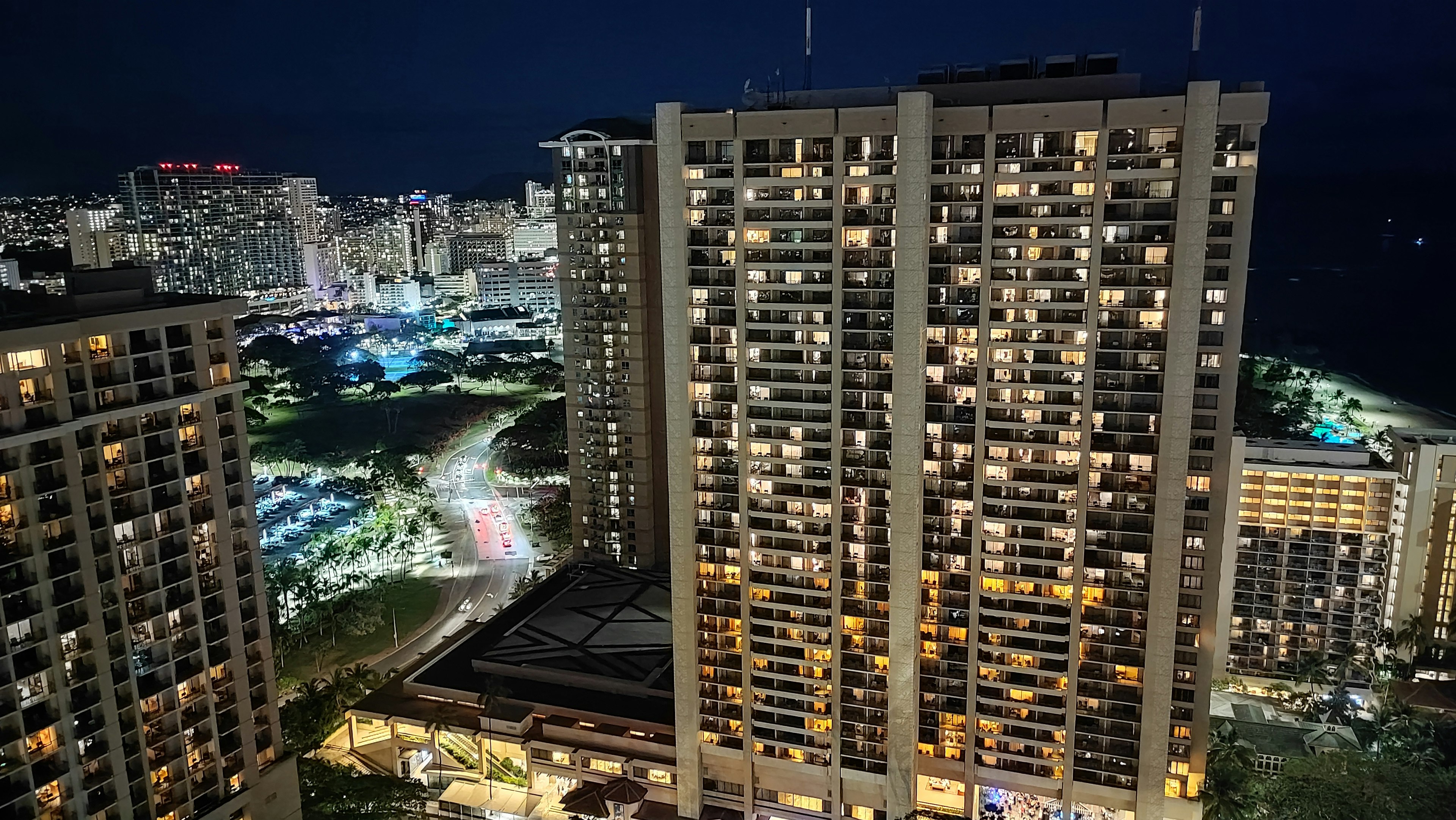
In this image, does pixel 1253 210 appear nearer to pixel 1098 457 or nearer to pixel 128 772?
pixel 1098 457

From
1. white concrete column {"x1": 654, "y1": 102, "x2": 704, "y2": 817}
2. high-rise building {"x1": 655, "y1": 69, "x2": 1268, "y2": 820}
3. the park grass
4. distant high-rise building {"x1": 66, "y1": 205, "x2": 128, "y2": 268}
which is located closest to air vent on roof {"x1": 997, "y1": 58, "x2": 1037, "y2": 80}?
high-rise building {"x1": 655, "y1": 69, "x2": 1268, "y2": 820}

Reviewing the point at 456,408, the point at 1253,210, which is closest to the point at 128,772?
the point at 1253,210

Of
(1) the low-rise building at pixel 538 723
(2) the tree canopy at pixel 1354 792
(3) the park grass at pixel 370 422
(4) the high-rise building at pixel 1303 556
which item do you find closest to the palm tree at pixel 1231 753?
(2) the tree canopy at pixel 1354 792

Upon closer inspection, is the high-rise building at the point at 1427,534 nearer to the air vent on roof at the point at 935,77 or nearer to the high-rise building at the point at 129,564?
the air vent on roof at the point at 935,77

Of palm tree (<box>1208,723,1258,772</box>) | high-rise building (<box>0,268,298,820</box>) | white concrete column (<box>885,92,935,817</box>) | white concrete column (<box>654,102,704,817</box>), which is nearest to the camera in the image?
high-rise building (<box>0,268,298,820</box>)

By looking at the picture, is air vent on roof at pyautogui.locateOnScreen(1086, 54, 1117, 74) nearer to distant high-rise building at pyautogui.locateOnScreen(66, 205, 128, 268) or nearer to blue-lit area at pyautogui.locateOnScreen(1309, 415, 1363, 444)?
blue-lit area at pyautogui.locateOnScreen(1309, 415, 1363, 444)

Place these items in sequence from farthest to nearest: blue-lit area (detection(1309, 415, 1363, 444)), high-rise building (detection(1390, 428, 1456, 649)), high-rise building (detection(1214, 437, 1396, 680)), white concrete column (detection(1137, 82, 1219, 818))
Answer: blue-lit area (detection(1309, 415, 1363, 444)), high-rise building (detection(1390, 428, 1456, 649)), high-rise building (detection(1214, 437, 1396, 680)), white concrete column (detection(1137, 82, 1219, 818))
